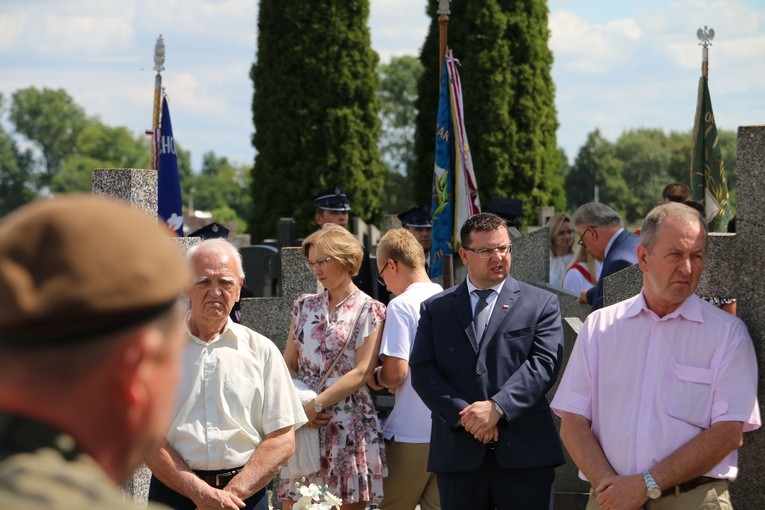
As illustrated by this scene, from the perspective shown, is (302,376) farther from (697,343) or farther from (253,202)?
(253,202)

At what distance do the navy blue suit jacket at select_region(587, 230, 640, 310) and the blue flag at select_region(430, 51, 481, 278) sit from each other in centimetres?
169

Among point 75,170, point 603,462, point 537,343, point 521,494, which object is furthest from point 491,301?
point 75,170

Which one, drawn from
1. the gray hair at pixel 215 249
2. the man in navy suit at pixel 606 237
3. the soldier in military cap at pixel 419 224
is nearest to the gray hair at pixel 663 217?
the gray hair at pixel 215 249

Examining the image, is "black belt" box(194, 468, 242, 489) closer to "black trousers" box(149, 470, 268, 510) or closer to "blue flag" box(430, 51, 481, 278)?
"black trousers" box(149, 470, 268, 510)

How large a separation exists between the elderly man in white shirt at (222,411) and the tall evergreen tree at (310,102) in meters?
19.7

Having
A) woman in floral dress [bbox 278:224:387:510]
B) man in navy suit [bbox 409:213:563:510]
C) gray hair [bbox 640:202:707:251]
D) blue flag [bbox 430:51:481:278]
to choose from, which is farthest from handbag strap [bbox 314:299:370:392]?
blue flag [bbox 430:51:481:278]

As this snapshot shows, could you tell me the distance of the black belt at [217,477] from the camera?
17.0 feet

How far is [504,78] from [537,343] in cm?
2033

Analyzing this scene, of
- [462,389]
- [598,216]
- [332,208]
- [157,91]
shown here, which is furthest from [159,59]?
[462,389]

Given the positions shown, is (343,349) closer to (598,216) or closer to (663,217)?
(663,217)

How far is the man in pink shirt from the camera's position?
15.0 ft

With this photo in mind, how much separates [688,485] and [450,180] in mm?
5383

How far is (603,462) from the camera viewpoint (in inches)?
187

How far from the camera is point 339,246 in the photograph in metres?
6.46
